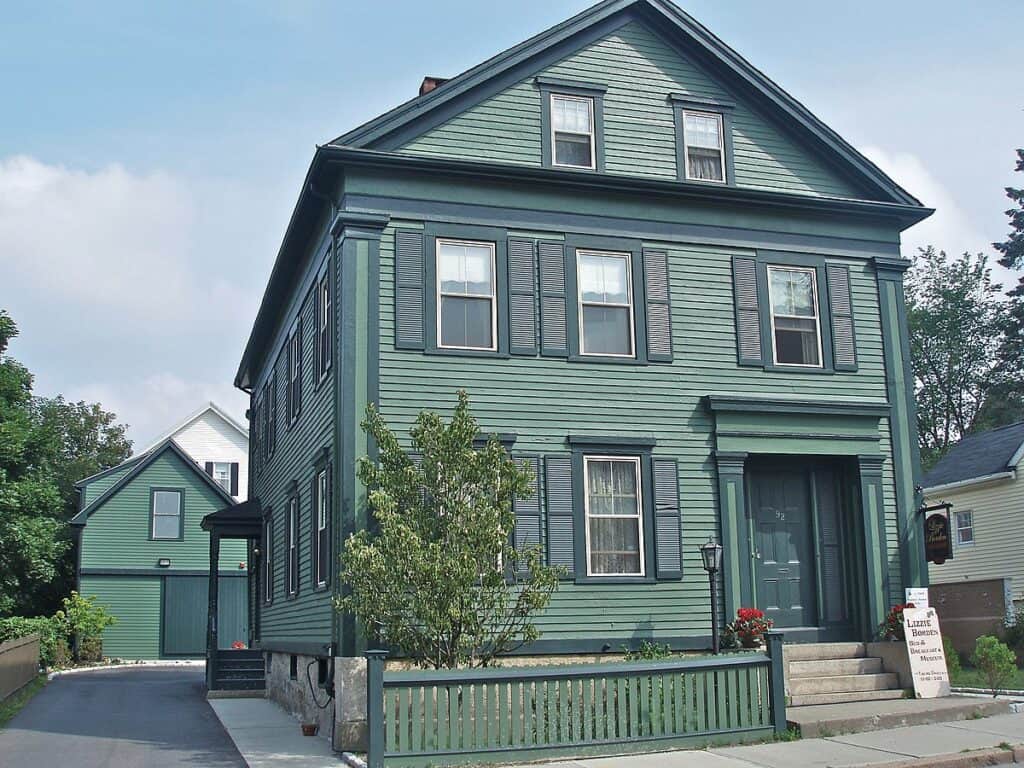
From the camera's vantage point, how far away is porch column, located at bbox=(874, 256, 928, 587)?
16828 millimetres

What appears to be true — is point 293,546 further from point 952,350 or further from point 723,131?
point 952,350

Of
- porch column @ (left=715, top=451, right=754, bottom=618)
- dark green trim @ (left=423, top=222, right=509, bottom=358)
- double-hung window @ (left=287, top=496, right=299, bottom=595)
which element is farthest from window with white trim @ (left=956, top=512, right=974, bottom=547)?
dark green trim @ (left=423, top=222, right=509, bottom=358)

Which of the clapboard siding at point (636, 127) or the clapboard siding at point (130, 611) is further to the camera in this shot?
the clapboard siding at point (130, 611)

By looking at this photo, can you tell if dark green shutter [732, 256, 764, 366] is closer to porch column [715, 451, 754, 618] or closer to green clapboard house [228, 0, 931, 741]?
green clapboard house [228, 0, 931, 741]

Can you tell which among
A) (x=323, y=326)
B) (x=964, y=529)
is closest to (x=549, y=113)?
(x=323, y=326)

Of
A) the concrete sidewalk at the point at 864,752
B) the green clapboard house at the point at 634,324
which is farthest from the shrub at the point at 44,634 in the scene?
the concrete sidewalk at the point at 864,752

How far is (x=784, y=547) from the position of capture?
16.8 meters

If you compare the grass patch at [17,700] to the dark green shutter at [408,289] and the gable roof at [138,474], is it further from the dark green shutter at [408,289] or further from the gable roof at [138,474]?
the gable roof at [138,474]

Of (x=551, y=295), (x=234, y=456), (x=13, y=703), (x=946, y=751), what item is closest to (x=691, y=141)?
(x=551, y=295)

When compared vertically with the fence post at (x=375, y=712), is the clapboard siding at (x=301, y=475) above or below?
above

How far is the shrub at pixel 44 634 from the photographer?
29484 mm

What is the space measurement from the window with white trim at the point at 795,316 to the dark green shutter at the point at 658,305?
5.61 ft

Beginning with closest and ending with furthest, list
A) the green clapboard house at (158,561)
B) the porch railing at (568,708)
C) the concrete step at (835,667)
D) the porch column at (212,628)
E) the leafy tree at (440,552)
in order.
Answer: the porch railing at (568,708), the leafy tree at (440,552), the concrete step at (835,667), the porch column at (212,628), the green clapboard house at (158,561)

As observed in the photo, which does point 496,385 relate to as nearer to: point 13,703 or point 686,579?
point 686,579
